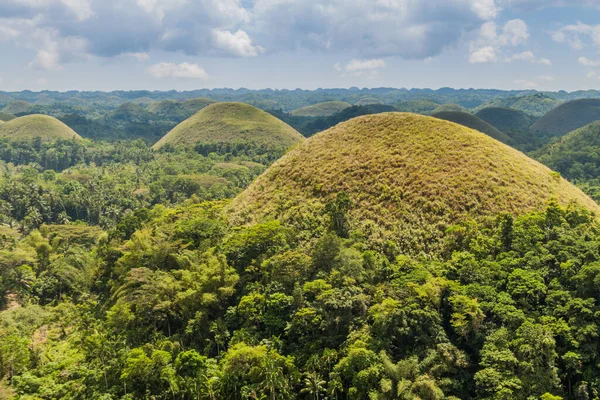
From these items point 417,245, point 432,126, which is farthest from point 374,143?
point 417,245

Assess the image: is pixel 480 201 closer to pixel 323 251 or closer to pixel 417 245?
pixel 417 245

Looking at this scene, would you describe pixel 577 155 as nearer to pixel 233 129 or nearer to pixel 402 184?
pixel 402 184

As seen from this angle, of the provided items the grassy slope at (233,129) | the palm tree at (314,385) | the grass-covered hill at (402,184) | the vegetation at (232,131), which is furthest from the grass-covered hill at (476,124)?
the palm tree at (314,385)

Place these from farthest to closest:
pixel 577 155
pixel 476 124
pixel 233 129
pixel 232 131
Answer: pixel 476 124 < pixel 233 129 < pixel 232 131 < pixel 577 155

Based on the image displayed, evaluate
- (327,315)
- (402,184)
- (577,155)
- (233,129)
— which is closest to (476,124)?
(577,155)

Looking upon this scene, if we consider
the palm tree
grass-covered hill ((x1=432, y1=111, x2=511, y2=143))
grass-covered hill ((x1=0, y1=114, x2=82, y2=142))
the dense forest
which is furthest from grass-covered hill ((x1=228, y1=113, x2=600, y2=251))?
grass-covered hill ((x1=0, y1=114, x2=82, y2=142))

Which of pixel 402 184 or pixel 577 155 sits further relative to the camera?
pixel 577 155
